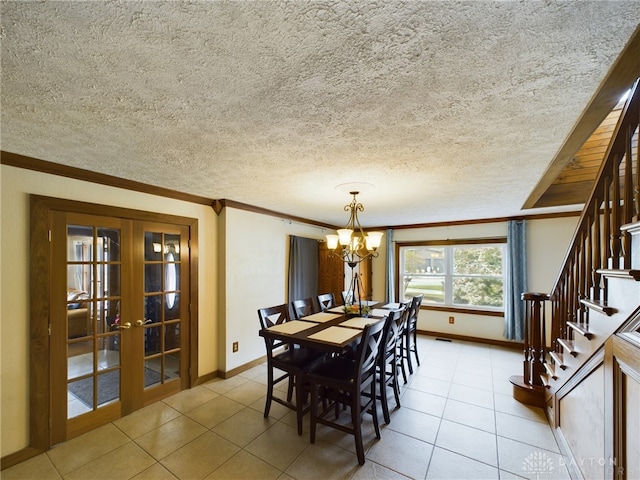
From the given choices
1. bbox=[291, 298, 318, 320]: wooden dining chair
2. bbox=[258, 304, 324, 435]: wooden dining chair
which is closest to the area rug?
bbox=[258, 304, 324, 435]: wooden dining chair

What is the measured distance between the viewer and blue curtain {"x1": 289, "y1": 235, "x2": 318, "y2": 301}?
4633mm

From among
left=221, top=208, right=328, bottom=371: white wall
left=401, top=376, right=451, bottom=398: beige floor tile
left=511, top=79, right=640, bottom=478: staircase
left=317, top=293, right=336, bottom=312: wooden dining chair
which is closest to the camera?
left=511, top=79, right=640, bottom=478: staircase

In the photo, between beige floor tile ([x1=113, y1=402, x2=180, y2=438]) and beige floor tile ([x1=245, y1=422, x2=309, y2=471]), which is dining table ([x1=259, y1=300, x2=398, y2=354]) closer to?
beige floor tile ([x1=245, y1=422, x2=309, y2=471])

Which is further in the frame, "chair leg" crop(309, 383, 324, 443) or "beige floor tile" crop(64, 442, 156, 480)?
"chair leg" crop(309, 383, 324, 443)

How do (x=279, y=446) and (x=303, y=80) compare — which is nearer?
(x=303, y=80)

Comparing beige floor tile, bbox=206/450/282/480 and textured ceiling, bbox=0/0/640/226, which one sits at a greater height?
textured ceiling, bbox=0/0/640/226

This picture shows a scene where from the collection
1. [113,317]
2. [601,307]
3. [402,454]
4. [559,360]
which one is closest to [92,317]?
[113,317]

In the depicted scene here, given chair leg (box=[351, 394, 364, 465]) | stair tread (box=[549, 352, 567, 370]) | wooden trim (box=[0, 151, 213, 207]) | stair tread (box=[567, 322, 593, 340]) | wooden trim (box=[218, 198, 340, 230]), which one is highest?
wooden trim (box=[0, 151, 213, 207])

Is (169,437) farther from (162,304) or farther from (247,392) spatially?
(162,304)

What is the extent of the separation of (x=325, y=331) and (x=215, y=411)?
142 centimetres

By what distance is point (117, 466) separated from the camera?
201cm

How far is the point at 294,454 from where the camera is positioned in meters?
2.12

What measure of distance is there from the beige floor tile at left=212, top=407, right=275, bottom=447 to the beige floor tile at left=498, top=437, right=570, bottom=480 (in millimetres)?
1929

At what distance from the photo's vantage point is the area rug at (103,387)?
2.41m
